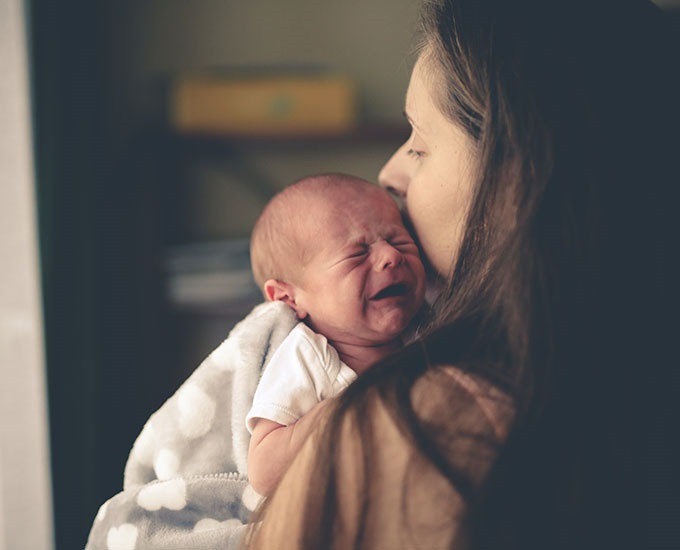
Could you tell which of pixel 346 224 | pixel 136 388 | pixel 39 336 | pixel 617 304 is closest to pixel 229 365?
pixel 346 224

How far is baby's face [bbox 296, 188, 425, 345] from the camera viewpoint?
0.90 metres

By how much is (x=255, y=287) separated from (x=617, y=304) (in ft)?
5.43

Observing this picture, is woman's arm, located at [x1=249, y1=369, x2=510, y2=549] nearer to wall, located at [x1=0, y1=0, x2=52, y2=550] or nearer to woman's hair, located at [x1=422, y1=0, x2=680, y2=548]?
woman's hair, located at [x1=422, y1=0, x2=680, y2=548]

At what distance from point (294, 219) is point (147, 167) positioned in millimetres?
1458

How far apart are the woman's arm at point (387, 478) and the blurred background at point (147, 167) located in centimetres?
122

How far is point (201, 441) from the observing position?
3.01 feet

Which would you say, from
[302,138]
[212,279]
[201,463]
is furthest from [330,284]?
[302,138]

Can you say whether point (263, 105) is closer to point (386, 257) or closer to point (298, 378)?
point (386, 257)

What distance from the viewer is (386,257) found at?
2.94 feet

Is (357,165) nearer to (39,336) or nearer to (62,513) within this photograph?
(39,336)

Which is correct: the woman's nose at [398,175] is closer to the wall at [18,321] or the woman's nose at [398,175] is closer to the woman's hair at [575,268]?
the woman's hair at [575,268]

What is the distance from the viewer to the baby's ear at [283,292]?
980mm

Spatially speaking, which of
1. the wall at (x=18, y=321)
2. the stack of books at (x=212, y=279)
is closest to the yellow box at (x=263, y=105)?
the stack of books at (x=212, y=279)

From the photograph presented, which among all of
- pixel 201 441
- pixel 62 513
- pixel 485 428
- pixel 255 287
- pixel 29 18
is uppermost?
pixel 29 18
